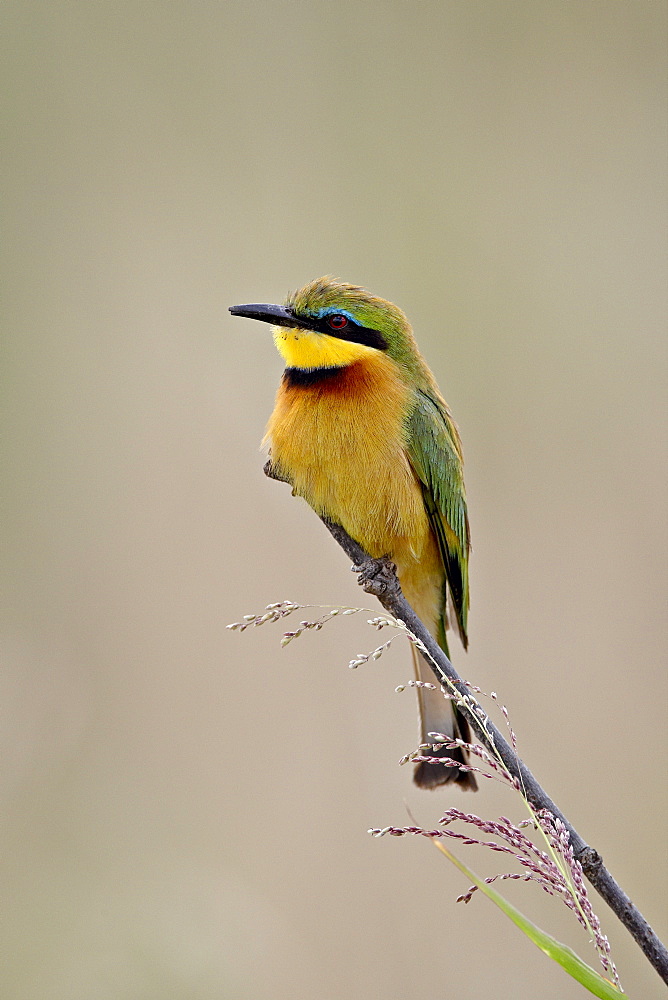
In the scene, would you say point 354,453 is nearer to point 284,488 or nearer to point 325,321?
point 325,321

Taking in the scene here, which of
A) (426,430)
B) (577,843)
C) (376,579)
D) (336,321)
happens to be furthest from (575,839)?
(336,321)

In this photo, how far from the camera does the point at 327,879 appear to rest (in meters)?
2.54

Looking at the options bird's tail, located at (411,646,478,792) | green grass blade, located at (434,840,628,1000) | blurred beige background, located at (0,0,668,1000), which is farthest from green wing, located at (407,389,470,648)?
Answer: green grass blade, located at (434,840,628,1000)

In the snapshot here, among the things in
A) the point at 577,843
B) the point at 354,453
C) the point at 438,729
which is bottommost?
the point at 438,729

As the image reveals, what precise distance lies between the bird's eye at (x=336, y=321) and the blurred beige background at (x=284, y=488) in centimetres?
89

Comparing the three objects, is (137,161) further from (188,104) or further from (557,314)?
(557,314)

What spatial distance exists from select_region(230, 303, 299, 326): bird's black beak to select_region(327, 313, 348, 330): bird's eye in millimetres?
73

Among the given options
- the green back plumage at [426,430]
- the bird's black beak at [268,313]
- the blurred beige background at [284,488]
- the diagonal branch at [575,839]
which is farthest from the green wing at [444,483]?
the diagonal branch at [575,839]

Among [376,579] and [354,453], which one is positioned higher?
[354,453]

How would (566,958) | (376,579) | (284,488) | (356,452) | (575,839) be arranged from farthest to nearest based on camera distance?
1. (284,488)
2. (356,452)
3. (376,579)
4. (575,839)
5. (566,958)

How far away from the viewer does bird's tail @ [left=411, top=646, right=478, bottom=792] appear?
74.4 inches

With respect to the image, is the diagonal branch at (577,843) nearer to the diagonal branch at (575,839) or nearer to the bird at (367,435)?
the diagonal branch at (575,839)

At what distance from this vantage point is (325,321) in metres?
2.10

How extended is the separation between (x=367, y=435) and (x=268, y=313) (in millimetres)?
344
